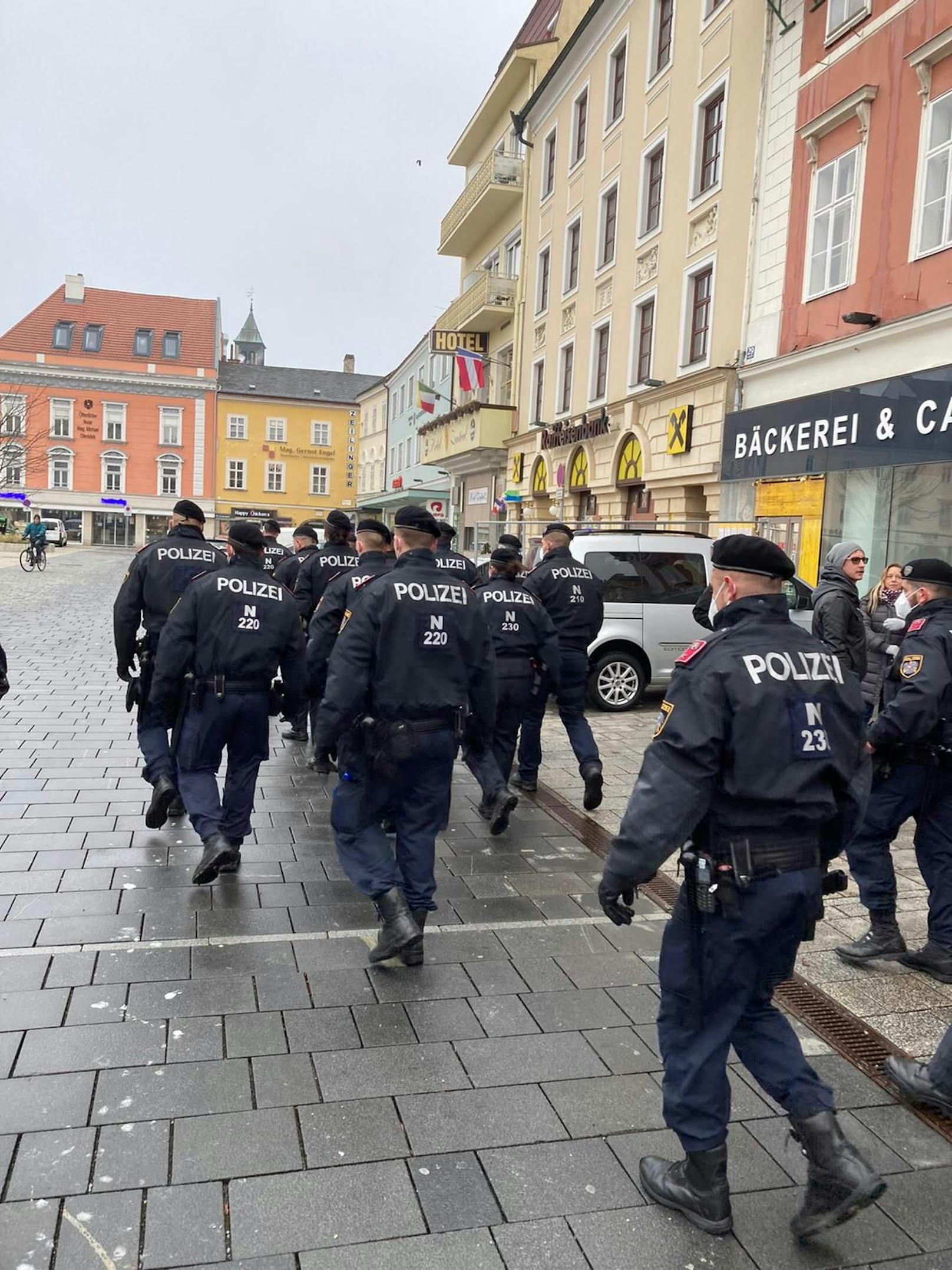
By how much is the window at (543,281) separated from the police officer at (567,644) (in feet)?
60.9

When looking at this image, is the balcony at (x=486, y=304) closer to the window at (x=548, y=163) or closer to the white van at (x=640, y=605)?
the window at (x=548, y=163)

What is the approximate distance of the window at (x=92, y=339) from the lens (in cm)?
6353

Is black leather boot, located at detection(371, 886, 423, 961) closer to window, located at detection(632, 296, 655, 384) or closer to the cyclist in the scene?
window, located at detection(632, 296, 655, 384)

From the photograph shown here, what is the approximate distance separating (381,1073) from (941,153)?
11.9 metres

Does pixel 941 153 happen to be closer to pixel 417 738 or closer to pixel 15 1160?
pixel 417 738

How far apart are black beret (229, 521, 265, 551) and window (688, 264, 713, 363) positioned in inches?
506

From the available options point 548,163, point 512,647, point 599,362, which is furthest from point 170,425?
point 512,647

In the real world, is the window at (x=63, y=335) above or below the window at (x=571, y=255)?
above

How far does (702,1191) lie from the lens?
2.60m

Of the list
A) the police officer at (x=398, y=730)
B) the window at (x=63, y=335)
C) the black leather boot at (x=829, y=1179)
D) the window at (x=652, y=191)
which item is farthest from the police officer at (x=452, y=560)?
the window at (x=63, y=335)

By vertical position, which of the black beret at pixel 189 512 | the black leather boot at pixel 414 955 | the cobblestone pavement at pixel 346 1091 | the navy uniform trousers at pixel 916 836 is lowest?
the cobblestone pavement at pixel 346 1091

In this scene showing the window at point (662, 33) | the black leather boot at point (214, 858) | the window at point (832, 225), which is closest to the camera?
the black leather boot at point (214, 858)

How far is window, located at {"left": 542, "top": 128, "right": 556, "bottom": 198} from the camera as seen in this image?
955 inches

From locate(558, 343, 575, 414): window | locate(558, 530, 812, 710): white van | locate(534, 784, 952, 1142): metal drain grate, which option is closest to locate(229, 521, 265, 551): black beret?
locate(534, 784, 952, 1142): metal drain grate
